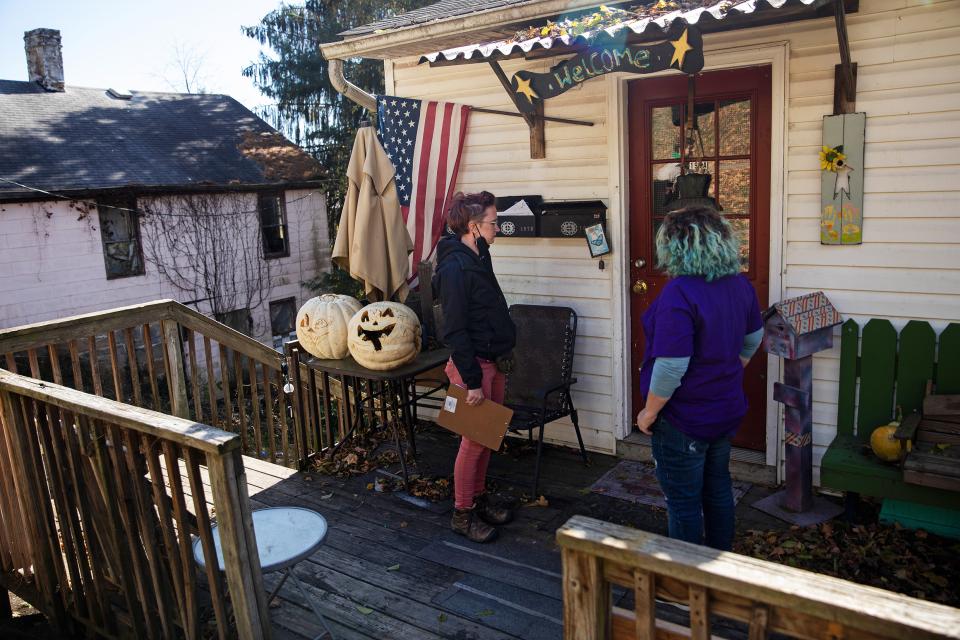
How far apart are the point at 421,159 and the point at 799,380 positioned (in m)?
3.16

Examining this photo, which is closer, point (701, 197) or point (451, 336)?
point (451, 336)

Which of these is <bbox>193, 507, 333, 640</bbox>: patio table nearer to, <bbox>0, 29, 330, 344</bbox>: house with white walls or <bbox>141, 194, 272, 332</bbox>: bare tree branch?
<bbox>0, 29, 330, 344</bbox>: house with white walls

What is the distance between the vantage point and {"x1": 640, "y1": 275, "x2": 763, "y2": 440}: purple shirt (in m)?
3.00

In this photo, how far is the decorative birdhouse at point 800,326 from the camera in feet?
13.3

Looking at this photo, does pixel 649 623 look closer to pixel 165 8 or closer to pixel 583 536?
pixel 583 536

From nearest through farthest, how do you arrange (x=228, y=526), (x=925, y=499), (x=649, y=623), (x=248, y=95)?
(x=649, y=623) < (x=228, y=526) < (x=925, y=499) < (x=248, y=95)

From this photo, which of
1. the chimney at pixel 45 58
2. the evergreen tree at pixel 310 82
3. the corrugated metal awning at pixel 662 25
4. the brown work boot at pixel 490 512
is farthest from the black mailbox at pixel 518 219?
the chimney at pixel 45 58

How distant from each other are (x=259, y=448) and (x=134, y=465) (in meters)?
2.80

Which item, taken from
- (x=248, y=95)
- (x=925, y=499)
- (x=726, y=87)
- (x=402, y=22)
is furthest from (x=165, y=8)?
(x=925, y=499)

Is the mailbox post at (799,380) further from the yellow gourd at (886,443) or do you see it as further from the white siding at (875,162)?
the yellow gourd at (886,443)

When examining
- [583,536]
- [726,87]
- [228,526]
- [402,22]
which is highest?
[402,22]

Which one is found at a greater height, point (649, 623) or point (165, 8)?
point (165, 8)

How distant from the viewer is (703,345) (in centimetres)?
305

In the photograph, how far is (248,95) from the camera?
2055 cm
